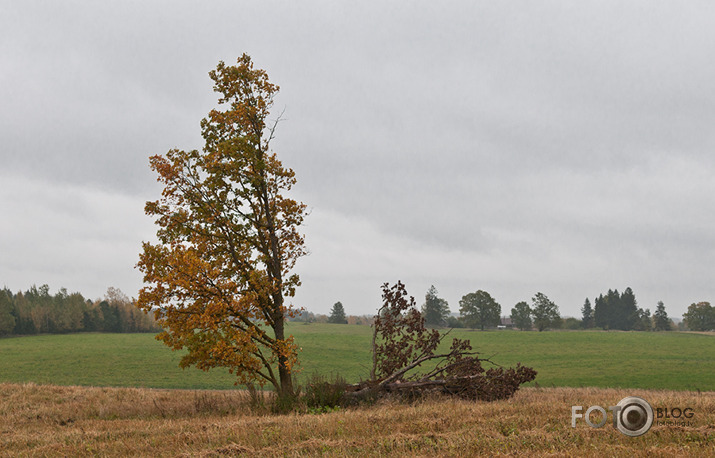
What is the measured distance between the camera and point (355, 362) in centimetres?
5019

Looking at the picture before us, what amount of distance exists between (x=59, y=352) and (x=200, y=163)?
52.7 m

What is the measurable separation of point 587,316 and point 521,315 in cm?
3237

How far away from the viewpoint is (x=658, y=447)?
7.04 m

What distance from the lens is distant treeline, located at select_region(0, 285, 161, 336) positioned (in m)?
86.4

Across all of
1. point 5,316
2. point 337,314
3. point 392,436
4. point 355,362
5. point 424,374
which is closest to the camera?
point 392,436

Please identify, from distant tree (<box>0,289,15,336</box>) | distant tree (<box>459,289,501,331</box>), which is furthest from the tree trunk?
distant tree (<box>459,289,501,331</box>)

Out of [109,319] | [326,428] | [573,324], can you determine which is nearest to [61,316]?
[109,319]

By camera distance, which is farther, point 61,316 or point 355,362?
point 61,316

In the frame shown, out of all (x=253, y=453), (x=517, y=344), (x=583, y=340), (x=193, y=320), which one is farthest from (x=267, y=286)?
(x=583, y=340)

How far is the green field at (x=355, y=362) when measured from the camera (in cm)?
3534

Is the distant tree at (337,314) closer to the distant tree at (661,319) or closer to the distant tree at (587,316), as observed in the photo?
the distant tree at (587,316)

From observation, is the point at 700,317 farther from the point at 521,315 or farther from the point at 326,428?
the point at 326,428

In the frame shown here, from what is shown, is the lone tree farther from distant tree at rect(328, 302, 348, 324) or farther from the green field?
distant tree at rect(328, 302, 348, 324)

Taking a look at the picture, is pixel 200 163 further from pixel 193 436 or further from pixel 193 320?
pixel 193 436
